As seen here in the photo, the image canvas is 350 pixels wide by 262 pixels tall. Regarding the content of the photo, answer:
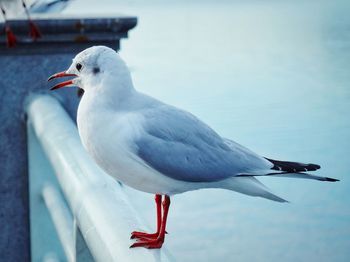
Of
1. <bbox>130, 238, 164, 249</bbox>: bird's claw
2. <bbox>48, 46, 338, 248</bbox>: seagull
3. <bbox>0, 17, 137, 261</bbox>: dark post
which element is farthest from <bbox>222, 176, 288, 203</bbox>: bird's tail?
<bbox>0, 17, 137, 261</bbox>: dark post

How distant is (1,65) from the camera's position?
2398 mm

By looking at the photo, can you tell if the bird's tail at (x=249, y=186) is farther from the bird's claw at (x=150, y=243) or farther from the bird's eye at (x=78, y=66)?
the bird's eye at (x=78, y=66)

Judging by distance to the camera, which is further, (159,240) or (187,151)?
(187,151)

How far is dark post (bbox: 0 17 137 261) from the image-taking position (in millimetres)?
2365

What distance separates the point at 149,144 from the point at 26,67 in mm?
1193

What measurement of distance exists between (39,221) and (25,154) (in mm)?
278

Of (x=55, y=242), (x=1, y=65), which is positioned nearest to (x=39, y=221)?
(x=55, y=242)

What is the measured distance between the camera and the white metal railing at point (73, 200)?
3.91 ft

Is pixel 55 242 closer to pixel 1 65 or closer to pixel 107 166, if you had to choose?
pixel 1 65

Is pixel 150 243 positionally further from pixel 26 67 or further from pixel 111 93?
pixel 26 67

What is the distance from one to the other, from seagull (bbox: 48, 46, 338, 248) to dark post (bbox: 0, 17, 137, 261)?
1.02 m

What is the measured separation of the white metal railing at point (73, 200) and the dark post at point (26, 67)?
0.27 feet

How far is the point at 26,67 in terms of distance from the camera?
7.93 ft

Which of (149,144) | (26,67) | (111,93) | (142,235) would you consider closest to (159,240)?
(142,235)
